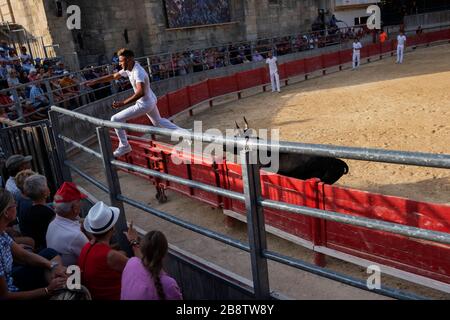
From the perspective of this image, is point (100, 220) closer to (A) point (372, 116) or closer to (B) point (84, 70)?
(A) point (372, 116)

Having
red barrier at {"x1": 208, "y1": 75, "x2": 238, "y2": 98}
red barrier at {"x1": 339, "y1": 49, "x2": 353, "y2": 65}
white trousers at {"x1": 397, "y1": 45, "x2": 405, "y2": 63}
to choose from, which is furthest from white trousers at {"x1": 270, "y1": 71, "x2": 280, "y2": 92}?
white trousers at {"x1": 397, "y1": 45, "x2": 405, "y2": 63}

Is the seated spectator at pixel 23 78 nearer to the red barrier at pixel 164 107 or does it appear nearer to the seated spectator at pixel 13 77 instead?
the seated spectator at pixel 13 77

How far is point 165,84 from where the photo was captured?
19562 millimetres

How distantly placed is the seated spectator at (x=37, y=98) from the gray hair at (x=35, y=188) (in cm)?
732

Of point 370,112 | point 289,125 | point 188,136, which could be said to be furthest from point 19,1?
point 188,136

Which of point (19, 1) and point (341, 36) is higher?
point (19, 1)

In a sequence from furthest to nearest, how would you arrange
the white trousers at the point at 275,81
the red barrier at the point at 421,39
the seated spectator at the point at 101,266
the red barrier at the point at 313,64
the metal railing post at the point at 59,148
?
1. the red barrier at the point at 421,39
2. the red barrier at the point at 313,64
3. the white trousers at the point at 275,81
4. the metal railing post at the point at 59,148
5. the seated spectator at the point at 101,266

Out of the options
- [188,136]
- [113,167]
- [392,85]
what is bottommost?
[392,85]

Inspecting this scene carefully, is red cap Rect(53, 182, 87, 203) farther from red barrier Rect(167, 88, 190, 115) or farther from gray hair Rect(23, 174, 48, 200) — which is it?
red barrier Rect(167, 88, 190, 115)

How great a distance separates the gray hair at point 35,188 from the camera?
3.67 m

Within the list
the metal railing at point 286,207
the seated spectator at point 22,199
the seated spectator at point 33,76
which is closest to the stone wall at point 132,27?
the seated spectator at point 33,76

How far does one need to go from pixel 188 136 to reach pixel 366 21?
43.7 m
